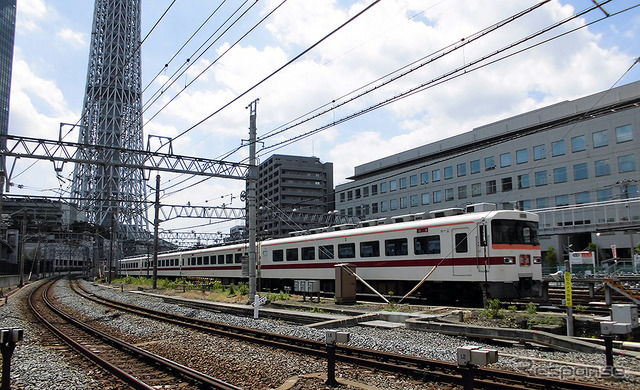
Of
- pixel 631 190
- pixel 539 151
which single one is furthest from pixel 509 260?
pixel 539 151

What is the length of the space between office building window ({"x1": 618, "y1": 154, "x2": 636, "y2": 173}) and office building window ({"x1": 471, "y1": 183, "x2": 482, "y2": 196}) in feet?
44.6

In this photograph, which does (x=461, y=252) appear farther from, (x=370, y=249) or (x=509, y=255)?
(x=370, y=249)

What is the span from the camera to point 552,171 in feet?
149

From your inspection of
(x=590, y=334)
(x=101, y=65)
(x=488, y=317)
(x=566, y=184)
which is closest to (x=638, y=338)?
(x=590, y=334)

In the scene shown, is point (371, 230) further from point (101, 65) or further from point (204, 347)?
point (101, 65)

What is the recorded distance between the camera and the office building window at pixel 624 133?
3994 centimetres

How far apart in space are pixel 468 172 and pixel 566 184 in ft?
35.6

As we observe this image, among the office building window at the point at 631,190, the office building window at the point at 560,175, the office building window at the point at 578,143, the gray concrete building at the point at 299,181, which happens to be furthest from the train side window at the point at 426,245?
the gray concrete building at the point at 299,181

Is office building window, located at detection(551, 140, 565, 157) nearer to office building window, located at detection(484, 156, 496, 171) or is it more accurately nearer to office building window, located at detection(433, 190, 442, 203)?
office building window, located at detection(484, 156, 496, 171)

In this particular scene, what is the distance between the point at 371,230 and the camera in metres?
19.5

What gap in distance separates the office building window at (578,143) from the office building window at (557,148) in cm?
103

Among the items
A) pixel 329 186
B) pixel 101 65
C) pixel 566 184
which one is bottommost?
pixel 566 184

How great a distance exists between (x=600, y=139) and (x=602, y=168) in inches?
101

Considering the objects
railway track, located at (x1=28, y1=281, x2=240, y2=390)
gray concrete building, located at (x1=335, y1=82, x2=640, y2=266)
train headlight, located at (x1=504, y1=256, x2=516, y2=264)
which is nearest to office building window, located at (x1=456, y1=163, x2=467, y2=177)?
gray concrete building, located at (x1=335, y1=82, x2=640, y2=266)
